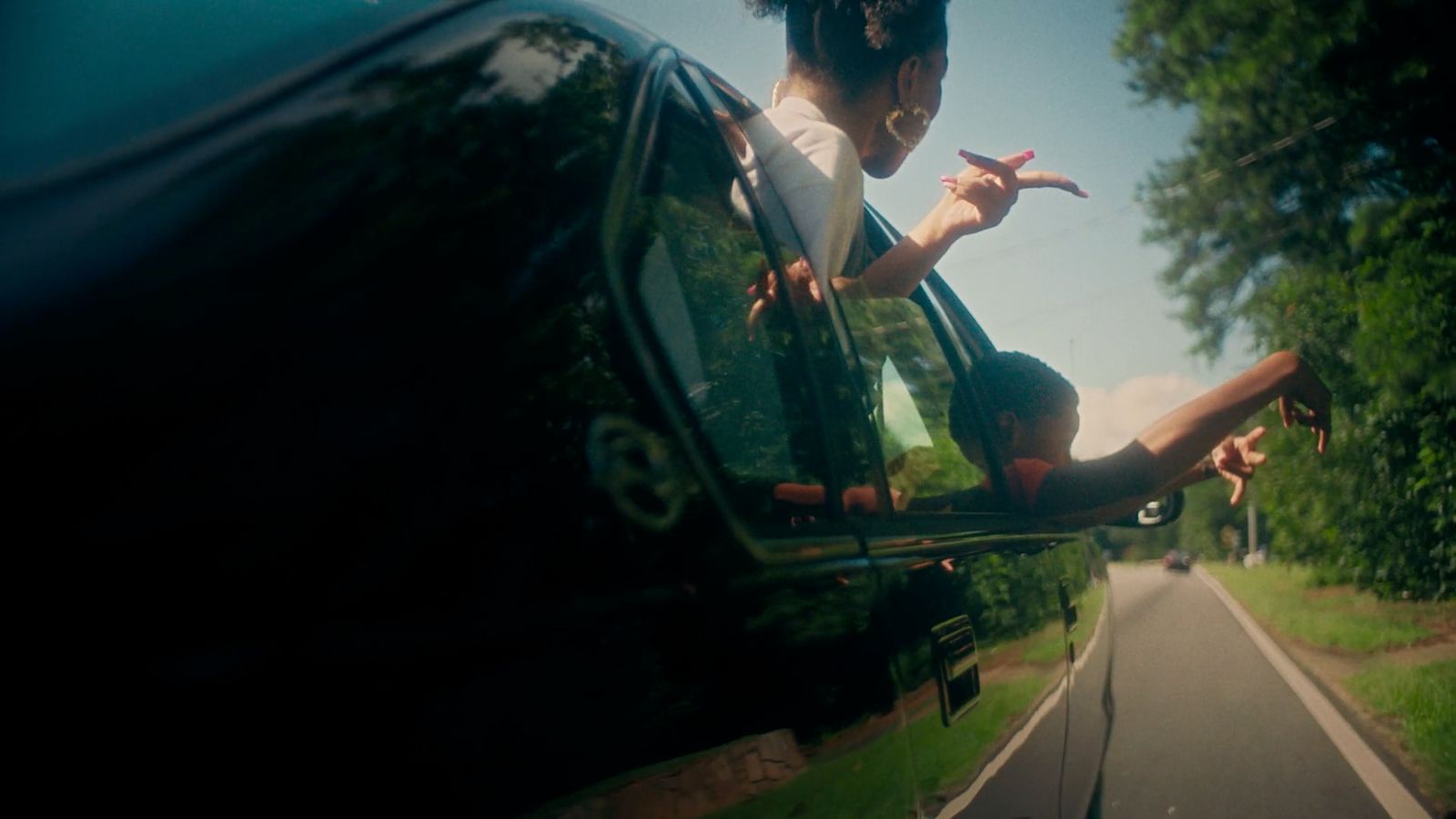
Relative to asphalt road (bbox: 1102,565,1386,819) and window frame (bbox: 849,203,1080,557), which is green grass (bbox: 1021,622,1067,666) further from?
asphalt road (bbox: 1102,565,1386,819)

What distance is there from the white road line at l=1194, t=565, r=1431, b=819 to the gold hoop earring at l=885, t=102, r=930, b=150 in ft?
14.0

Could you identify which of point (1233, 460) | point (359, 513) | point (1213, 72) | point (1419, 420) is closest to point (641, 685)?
point (359, 513)

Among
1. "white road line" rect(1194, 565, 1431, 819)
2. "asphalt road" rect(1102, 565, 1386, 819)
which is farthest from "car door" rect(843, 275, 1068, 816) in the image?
"white road line" rect(1194, 565, 1431, 819)

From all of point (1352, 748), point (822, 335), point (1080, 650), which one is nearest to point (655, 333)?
point (822, 335)

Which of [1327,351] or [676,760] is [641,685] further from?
[1327,351]

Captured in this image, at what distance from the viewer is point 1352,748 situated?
6293 mm

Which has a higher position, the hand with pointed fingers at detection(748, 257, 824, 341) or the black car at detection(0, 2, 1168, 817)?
the hand with pointed fingers at detection(748, 257, 824, 341)

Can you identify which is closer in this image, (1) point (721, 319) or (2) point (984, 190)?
(1) point (721, 319)

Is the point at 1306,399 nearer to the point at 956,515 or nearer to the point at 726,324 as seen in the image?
the point at 956,515

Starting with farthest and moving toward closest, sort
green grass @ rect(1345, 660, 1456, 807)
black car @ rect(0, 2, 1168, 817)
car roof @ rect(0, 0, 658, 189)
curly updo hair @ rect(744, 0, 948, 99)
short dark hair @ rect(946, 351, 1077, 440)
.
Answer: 1. green grass @ rect(1345, 660, 1456, 807)
2. short dark hair @ rect(946, 351, 1077, 440)
3. curly updo hair @ rect(744, 0, 948, 99)
4. car roof @ rect(0, 0, 658, 189)
5. black car @ rect(0, 2, 1168, 817)

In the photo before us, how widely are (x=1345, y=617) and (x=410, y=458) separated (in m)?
17.1

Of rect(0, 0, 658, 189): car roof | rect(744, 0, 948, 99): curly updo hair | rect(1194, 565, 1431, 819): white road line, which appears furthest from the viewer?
rect(1194, 565, 1431, 819): white road line

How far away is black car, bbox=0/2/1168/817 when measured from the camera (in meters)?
0.63

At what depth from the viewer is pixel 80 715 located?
0.58 metres
